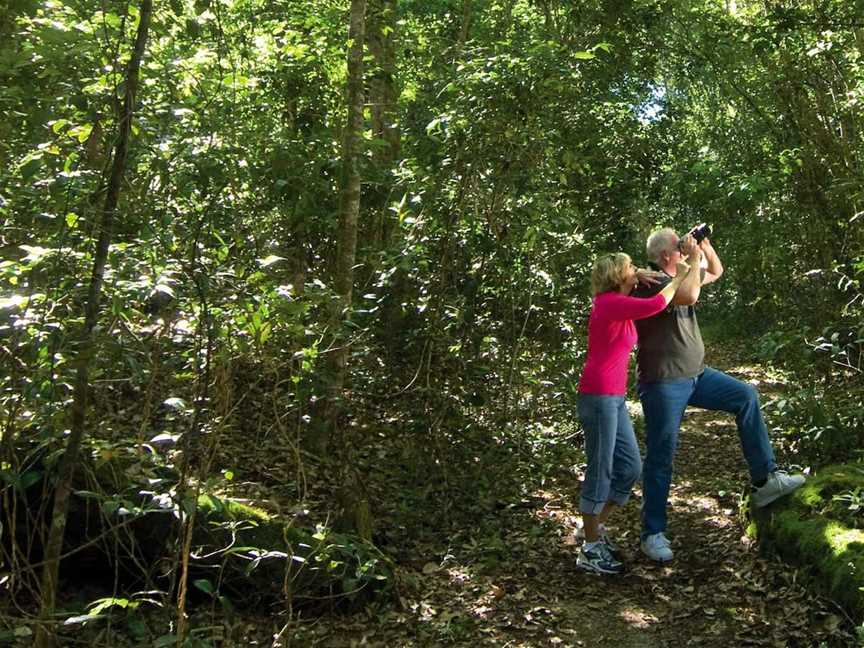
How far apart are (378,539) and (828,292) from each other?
19.2 ft

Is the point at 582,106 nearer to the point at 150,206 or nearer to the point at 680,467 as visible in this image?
the point at 680,467

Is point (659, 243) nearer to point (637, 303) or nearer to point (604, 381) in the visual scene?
point (637, 303)

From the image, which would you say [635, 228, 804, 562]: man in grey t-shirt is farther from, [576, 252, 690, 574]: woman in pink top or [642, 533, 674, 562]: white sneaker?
[576, 252, 690, 574]: woman in pink top

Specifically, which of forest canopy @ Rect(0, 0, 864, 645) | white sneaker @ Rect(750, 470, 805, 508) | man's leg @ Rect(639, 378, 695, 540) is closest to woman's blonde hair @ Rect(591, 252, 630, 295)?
man's leg @ Rect(639, 378, 695, 540)

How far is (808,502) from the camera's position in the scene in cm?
539

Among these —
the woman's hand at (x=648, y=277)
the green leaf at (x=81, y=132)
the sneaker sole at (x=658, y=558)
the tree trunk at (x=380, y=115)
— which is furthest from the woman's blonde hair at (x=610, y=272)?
the green leaf at (x=81, y=132)

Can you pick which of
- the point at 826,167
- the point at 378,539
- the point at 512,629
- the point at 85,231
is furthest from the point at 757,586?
the point at 826,167

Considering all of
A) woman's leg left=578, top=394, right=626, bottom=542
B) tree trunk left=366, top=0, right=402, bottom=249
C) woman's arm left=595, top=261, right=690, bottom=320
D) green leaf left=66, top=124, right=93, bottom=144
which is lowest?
woman's leg left=578, top=394, right=626, bottom=542

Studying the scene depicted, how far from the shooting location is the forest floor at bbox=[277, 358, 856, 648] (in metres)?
A: 4.68

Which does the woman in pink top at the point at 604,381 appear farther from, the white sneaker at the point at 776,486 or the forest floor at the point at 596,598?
the white sneaker at the point at 776,486

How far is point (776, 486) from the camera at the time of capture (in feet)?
18.3

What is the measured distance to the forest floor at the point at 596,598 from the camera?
4684 mm

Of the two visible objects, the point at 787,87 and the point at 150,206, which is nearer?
the point at 150,206

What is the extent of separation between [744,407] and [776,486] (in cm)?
62
